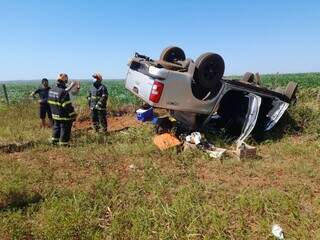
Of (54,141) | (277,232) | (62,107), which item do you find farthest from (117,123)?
(277,232)

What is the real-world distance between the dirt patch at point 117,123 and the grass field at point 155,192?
2.90 meters

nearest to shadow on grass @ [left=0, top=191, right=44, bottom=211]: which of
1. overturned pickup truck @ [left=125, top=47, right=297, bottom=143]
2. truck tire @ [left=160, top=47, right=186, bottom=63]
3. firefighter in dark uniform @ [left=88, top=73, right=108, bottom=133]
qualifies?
overturned pickup truck @ [left=125, top=47, right=297, bottom=143]

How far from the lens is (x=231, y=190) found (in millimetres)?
5316

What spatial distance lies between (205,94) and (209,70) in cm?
52

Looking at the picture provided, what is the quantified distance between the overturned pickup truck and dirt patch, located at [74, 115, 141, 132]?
2.60 m

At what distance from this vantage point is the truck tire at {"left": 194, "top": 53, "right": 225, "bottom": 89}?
7465 mm

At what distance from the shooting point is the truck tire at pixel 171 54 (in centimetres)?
913

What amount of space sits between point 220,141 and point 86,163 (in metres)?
2.80

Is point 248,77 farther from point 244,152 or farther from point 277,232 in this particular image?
point 277,232

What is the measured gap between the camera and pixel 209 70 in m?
7.61

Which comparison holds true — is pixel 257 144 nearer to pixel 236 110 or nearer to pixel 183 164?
pixel 236 110

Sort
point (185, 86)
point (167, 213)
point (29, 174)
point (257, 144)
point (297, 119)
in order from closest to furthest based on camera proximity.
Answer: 1. point (167, 213)
2. point (29, 174)
3. point (185, 86)
4. point (257, 144)
5. point (297, 119)

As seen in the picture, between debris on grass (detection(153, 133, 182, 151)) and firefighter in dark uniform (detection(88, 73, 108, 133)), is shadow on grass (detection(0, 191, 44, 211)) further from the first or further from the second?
firefighter in dark uniform (detection(88, 73, 108, 133))

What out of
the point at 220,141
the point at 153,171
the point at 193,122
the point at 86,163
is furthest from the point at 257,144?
the point at 86,163
